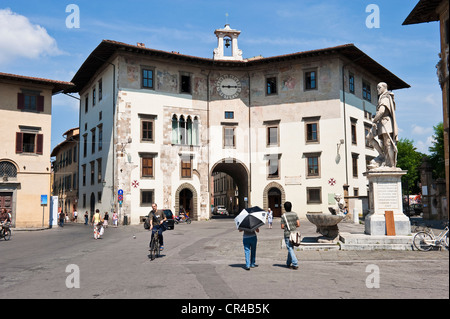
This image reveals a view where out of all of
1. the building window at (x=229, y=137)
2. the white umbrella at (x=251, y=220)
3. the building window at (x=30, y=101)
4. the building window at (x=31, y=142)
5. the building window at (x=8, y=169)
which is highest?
the building window at (x=30, y=101)

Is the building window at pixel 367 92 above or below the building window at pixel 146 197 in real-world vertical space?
above

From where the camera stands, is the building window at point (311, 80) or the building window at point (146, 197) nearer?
the building window at point (146, 197)

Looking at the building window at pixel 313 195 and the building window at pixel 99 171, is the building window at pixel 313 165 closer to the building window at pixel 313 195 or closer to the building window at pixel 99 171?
the building window at pixel 313 195

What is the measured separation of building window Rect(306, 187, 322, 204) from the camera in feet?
118

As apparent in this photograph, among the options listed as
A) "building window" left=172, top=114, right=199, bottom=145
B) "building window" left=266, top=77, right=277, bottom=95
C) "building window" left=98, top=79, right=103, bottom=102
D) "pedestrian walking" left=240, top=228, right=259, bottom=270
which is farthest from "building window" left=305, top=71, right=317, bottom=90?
"pedestrian walking" left=240, top=228, right=259, bottom=270

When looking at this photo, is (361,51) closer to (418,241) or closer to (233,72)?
(233,72)

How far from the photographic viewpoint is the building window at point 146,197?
34812 mm

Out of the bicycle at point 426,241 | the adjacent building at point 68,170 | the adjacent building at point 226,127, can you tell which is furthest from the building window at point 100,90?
the bicycle at point 426,241

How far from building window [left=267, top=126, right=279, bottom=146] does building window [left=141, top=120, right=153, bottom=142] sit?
10.4 metres

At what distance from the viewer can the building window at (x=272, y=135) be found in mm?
38094

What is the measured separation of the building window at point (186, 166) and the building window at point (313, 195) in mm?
10263

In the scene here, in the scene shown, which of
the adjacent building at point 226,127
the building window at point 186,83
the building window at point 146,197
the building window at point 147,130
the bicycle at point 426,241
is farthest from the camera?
the building window at point 186,83

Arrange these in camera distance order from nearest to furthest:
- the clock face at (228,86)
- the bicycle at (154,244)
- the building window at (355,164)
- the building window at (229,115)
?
1. the bicycle at (154,244)
2. the building window at (355,164)
3. the building window at (229,115)
4. the clock face at (228,86)

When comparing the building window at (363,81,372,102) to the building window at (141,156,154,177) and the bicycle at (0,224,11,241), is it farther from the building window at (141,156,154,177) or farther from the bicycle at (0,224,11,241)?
the bicycle at (0,224,11,241)
